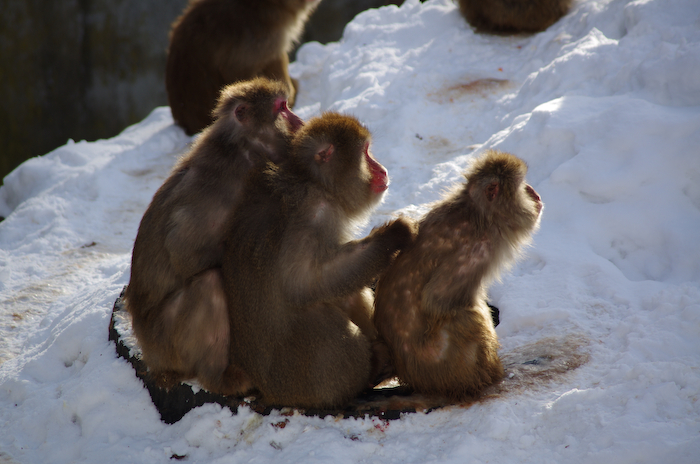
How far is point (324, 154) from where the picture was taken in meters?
2.70

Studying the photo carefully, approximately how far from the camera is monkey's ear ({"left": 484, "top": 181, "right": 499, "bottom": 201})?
260 cm

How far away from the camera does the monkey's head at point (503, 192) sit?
2.60m

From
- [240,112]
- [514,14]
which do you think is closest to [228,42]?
[514,14]

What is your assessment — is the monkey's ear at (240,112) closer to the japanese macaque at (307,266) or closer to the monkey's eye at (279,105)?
the monkey's eye at (279,105)

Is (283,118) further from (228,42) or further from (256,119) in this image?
(228,42)

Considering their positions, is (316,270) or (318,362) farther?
(318,362)

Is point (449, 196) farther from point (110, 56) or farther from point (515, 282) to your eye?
point (110, 56)

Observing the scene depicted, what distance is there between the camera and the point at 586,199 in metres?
3.70

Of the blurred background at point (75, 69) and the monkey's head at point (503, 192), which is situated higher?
the monkey's head at point (503, 192)

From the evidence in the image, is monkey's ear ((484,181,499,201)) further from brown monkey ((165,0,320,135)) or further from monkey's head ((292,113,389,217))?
brown monkey ((165,0,320,135))

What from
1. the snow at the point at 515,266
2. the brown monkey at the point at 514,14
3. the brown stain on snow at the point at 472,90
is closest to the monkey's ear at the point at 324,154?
the snow at the point at 515,266

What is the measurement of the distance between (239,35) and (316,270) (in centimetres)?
419

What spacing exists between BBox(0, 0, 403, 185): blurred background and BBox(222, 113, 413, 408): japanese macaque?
323 inches

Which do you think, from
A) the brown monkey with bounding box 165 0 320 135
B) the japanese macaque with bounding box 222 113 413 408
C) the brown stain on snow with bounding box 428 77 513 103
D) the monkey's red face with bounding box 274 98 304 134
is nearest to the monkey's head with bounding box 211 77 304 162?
the monkey's red face with bounding box 274 98 304 134
